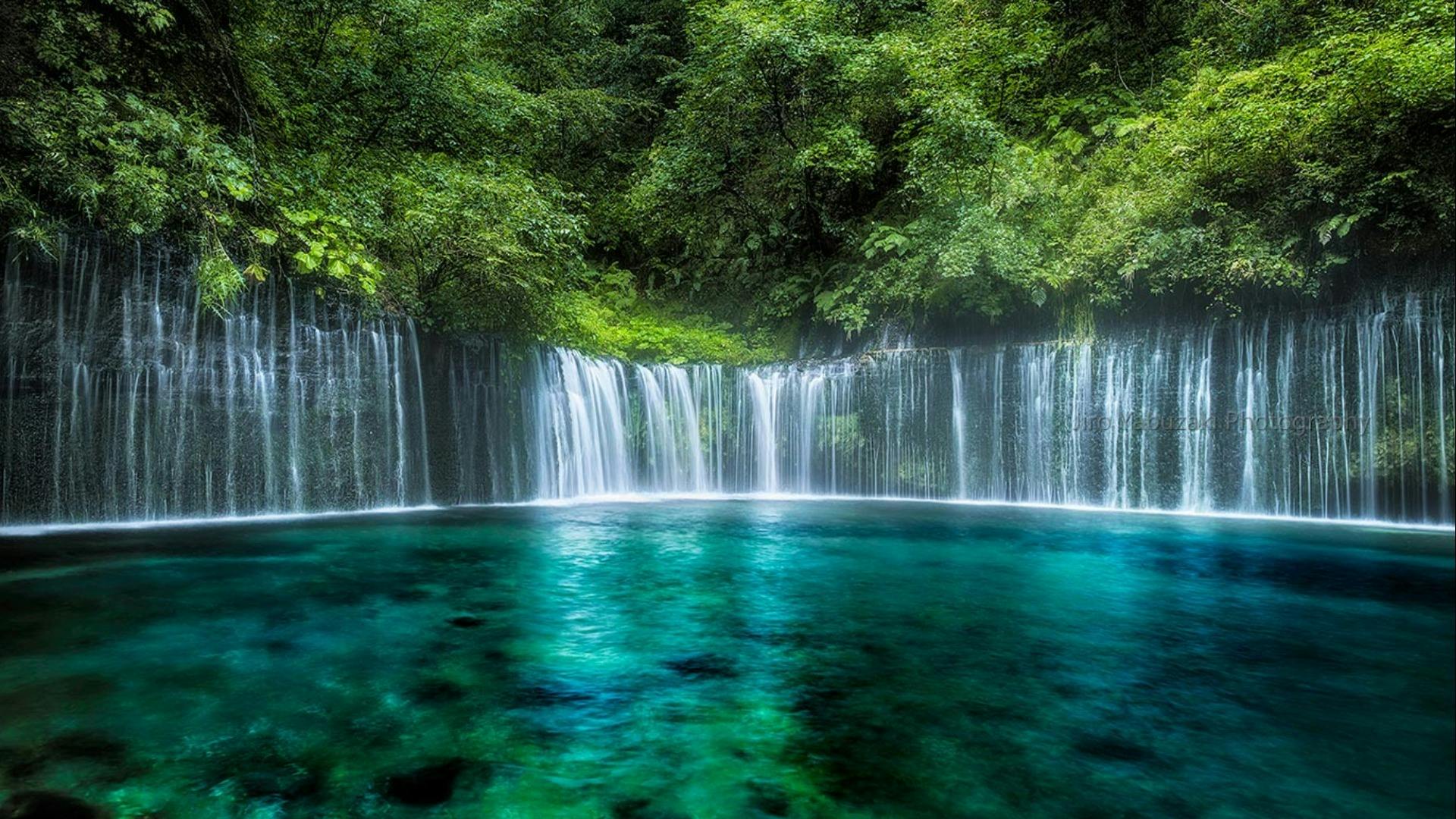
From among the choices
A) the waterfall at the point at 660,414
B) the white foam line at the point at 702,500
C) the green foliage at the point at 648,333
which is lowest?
the white foam line at the point at 702,500

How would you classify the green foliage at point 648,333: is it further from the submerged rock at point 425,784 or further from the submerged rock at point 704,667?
the submerged rock at point 425,784

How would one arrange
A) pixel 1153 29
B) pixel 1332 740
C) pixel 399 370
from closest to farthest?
pixel 1332 740, pixel 399 370, pixel 1153 29

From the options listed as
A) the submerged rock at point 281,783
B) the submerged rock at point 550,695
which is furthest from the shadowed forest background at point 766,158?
the submerged rock at point 281,783

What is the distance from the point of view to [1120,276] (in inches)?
484

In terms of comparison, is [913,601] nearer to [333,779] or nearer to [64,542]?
[333,779]

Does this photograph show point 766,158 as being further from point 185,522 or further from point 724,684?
point 724,684

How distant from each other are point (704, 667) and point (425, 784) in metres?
1.66

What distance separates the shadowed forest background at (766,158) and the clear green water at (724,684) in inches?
194

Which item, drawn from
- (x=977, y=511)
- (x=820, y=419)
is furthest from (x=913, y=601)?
(x=820, y=419)

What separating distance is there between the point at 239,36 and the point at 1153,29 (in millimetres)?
17010

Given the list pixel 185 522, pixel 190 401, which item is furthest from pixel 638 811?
pixel 190 401

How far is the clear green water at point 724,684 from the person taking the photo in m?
2.72

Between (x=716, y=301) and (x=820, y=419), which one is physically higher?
(x=716, y=301)

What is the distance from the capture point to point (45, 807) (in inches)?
98.0
